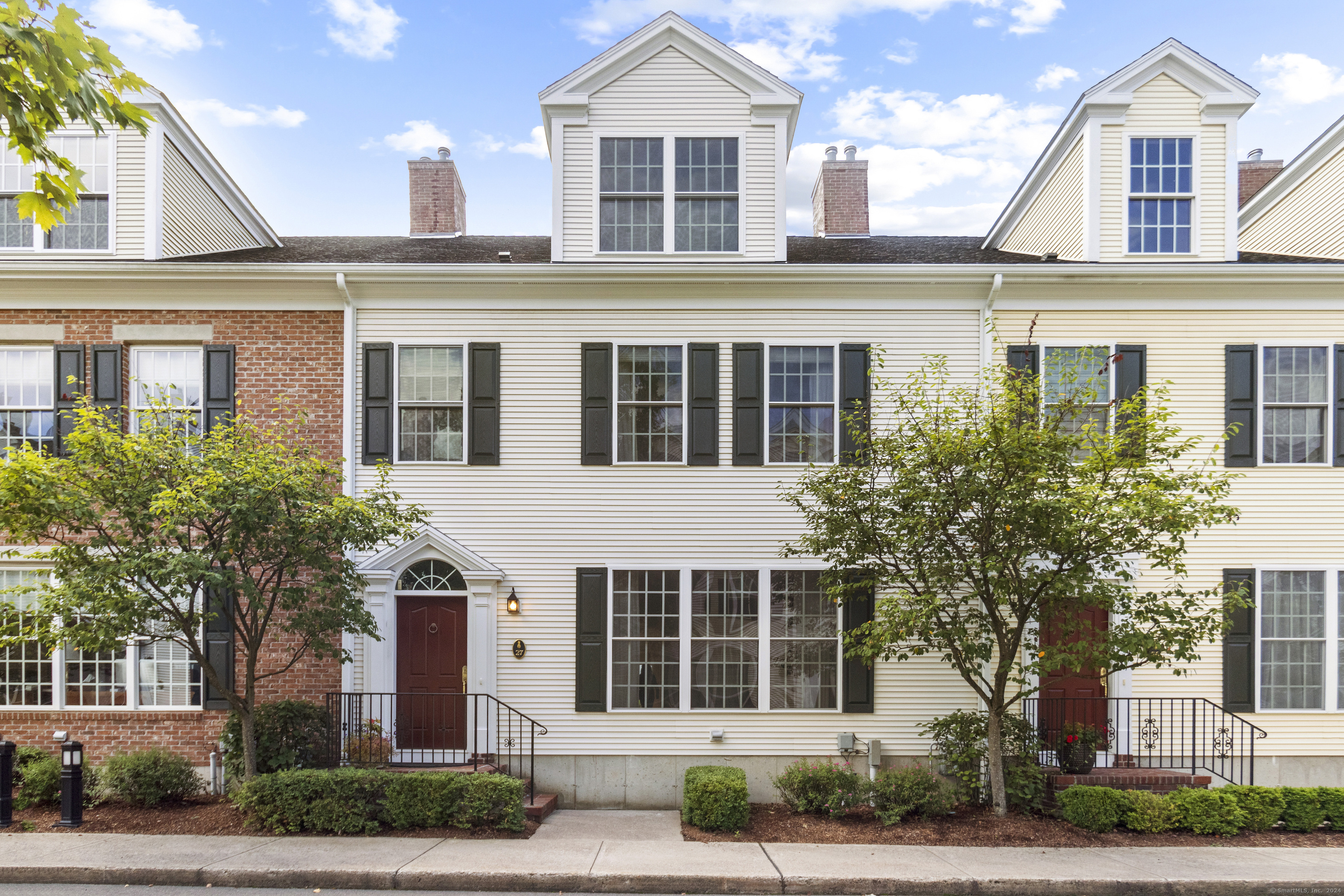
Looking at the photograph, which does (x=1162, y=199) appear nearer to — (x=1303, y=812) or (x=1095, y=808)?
(x=1303, y=812)

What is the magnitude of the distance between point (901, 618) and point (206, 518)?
299 inches

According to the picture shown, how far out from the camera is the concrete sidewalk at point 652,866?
283 inches

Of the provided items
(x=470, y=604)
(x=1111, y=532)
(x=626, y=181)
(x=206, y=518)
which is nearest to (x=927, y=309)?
(x=1111, y=532)

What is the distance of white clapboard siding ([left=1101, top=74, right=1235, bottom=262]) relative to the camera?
34.8 feet

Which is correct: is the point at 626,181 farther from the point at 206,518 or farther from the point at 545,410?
the point at 206,518

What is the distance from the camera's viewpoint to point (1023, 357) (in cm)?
1024

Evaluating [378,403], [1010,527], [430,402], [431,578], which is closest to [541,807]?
[431,578]

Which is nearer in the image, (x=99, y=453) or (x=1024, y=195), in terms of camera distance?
(x=99, y=453)

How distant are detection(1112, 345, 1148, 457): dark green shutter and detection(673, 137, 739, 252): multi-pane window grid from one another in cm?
561

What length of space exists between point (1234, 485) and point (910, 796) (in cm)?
607

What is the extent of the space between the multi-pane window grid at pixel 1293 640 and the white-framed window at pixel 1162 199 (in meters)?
4.75

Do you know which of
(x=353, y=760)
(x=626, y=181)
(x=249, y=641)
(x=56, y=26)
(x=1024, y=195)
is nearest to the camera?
(x=56, y=26)

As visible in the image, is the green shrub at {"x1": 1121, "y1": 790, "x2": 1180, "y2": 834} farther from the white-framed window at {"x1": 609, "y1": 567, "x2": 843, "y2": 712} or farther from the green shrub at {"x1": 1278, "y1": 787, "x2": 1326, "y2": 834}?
the white-framed window at {"x1": 609, "y1": 567, "x2": 843, "y2": 712}

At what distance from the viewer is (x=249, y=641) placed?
8.70m
